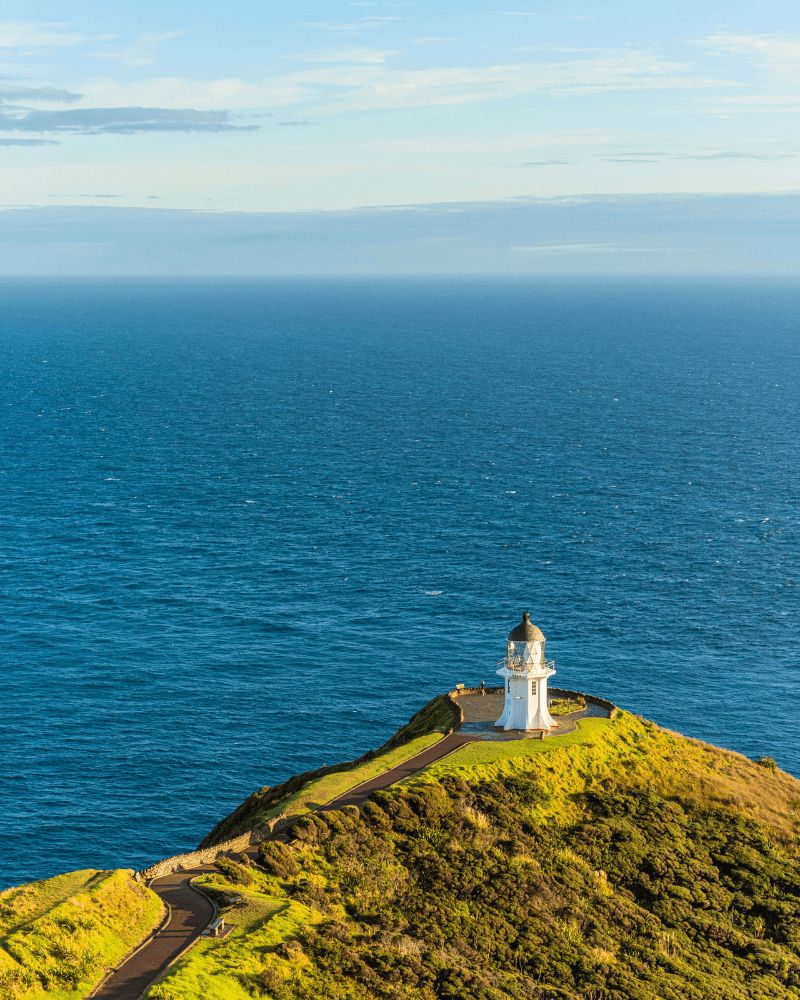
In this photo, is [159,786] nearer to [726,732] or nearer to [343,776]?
[343,776]

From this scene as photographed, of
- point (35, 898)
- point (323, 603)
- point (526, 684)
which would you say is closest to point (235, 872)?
point (35, 898)

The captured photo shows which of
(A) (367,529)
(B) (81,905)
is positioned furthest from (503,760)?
(A) (367,529)

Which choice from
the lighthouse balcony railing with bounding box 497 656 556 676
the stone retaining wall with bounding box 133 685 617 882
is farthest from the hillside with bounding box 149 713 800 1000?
the lighthouse balcony railing with bounding box 497 656 556 676

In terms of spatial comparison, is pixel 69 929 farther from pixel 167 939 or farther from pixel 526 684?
pixel 526 684

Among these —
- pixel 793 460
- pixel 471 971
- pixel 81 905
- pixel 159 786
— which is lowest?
pixel 159 786

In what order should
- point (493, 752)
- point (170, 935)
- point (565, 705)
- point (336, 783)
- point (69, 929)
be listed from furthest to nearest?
point (565, 705)
point (493, 752)
point (336, 783)
point (170, 935)
point (69, 929)

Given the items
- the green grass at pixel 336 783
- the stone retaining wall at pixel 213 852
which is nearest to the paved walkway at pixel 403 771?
the green grass at pixel 336 783
